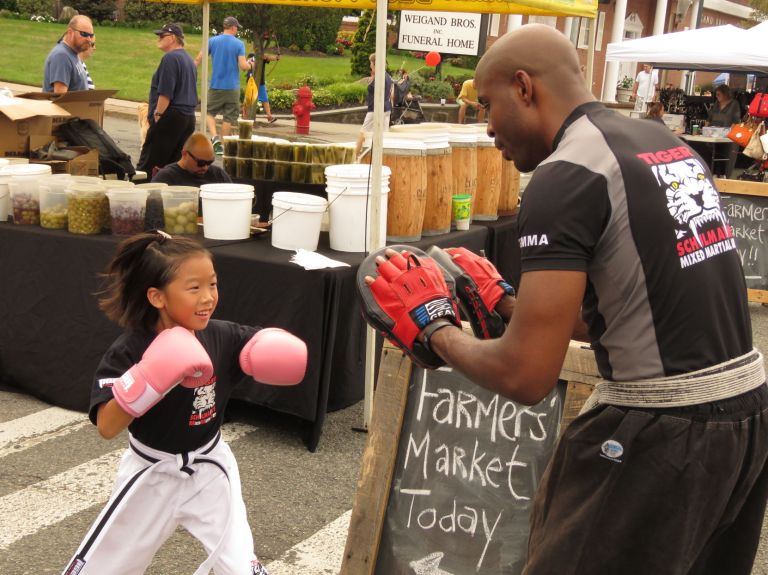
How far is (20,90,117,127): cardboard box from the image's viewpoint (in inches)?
294

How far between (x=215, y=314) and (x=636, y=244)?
145 inches

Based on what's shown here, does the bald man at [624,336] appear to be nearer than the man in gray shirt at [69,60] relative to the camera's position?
Yes

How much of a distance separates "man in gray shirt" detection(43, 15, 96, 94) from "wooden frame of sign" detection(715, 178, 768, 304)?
5.92 meters

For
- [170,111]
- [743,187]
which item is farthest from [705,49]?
[170,111]

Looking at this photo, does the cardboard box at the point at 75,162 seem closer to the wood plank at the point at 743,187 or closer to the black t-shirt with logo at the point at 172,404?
the black t-shirt with logo at the point at 172,404

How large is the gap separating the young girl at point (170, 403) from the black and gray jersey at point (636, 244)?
4.18ft

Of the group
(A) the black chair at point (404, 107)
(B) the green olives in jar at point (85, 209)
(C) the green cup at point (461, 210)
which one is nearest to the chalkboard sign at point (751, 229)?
(C) the green cup at point (461, 210)

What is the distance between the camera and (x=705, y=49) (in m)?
17.4

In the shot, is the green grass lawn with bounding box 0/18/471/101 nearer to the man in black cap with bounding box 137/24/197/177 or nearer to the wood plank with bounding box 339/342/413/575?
the man in black cap with bounding box 137/24/197/177

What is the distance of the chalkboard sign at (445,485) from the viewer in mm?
3328

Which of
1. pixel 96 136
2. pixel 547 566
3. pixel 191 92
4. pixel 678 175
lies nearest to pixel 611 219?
pixel 678 175

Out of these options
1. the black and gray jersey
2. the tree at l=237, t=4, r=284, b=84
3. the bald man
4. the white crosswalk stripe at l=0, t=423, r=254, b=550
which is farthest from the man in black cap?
the tree at l=237, t=4, r=284, b=84

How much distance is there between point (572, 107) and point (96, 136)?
6.06 meters

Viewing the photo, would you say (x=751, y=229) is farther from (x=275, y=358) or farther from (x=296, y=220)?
(x=275, y=358)
